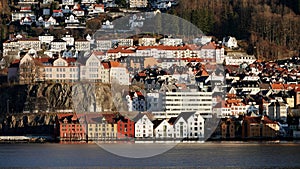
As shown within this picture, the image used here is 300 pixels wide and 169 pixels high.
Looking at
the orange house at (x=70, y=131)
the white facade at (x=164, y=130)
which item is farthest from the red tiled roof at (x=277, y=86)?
the orange house at (x=70, y=131)

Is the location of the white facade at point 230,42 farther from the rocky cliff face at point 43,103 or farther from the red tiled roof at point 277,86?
the rocky cliff face at point 43,103

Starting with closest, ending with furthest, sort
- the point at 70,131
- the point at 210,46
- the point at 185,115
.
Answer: the point at 70,131, the point at 185,115, the point at 210,46

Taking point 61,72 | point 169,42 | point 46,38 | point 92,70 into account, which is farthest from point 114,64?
point 46,38

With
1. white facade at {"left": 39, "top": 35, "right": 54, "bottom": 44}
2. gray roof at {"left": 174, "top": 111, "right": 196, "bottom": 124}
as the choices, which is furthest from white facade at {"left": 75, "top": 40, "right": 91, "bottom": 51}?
gray roof at {"left": 174, "top": 111, "right": 196, "bottom": 124}

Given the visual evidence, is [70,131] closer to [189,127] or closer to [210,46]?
[189,127]

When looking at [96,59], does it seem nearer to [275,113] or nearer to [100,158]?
[275,113]

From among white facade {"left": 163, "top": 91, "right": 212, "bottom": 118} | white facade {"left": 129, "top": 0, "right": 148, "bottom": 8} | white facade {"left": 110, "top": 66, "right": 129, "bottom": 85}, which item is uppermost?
white facade {"left": 129, "top": 0, "right": 148, "bottom": 8}

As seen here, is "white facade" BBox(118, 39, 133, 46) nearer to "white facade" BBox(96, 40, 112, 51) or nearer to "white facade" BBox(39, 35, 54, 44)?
"white facade" BBox(96, 40, 112, 51)
